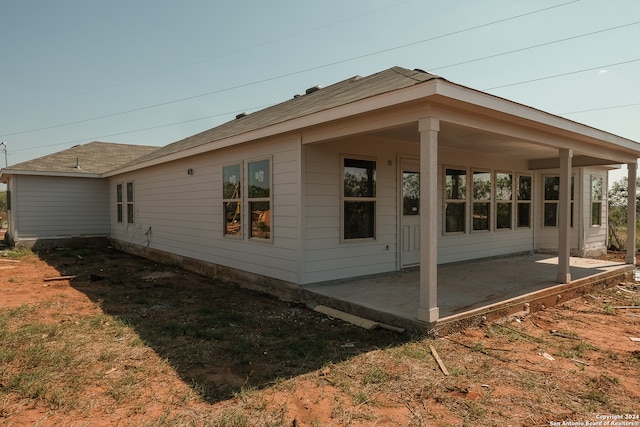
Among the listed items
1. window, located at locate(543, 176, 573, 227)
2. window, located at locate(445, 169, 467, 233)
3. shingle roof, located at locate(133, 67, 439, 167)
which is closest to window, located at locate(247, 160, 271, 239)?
shingle roof, located at locate(133, 67, 439, 167)

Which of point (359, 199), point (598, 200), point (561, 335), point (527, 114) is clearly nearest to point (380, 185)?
point (359, 199)

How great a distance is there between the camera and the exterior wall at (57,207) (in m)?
13.0

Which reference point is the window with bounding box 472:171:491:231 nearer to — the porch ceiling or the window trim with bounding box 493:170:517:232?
the window trim with bounding box 493:170:517:232

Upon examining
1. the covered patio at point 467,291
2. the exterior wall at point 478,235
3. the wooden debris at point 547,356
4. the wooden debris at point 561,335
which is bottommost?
the wooden debris at point 561,335

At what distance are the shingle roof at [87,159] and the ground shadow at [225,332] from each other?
7926 mm

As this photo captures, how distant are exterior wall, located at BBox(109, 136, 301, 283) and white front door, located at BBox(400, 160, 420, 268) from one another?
2359 mm

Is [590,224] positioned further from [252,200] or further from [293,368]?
[293,368]

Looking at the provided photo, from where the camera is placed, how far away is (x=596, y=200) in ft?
37.8

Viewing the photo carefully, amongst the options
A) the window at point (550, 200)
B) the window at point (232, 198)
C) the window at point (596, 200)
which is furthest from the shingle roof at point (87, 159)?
the window at point (596, 200)

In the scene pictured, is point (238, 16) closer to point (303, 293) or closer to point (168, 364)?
point (303, 293)

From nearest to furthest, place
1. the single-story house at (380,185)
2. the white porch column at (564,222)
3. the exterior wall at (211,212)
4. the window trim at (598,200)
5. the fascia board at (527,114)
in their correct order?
the fascia board at (527,114), the single-story house at (380,185), the exterior wall at (211,212), the white porch column at (564,222), the window trim at (598,200)

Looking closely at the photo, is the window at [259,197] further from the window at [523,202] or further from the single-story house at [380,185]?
the window at [523,202]

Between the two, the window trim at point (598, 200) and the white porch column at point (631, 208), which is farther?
the window trim at point (598, 200)

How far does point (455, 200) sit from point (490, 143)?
1.59 meters
